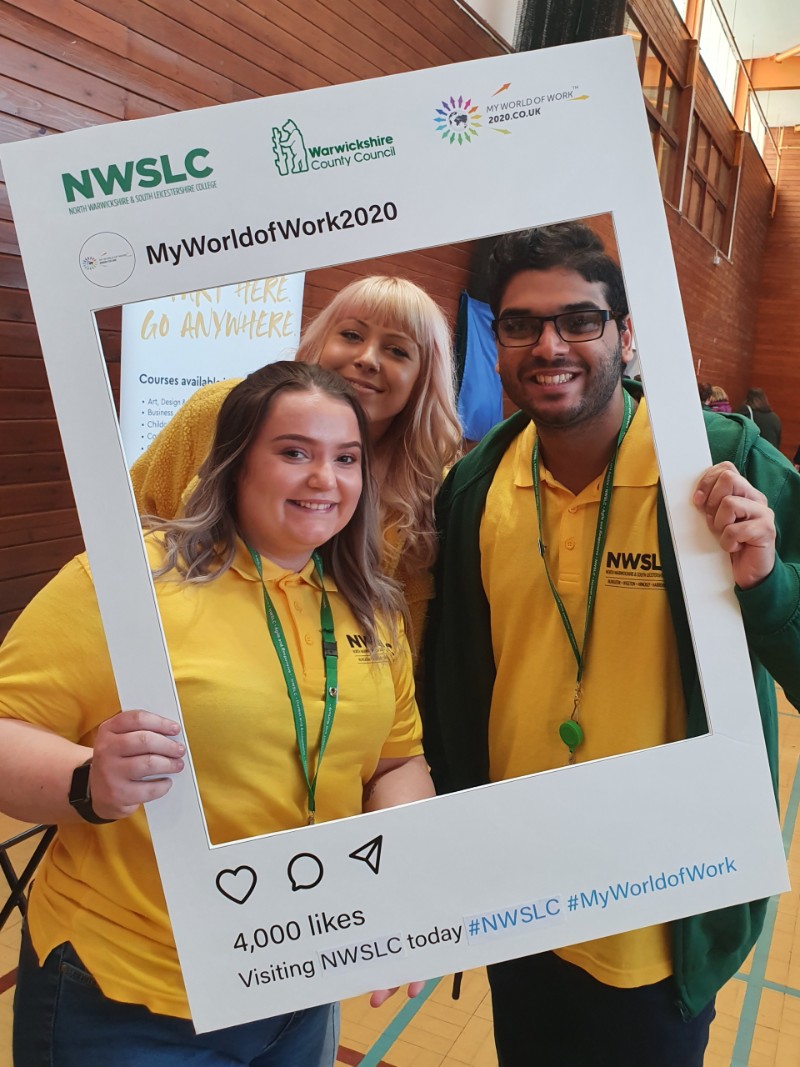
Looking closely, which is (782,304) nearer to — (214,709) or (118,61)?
(118,61)

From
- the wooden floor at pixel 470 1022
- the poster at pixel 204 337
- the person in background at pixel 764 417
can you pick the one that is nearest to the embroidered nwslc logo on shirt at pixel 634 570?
the poster at pixel 204 337

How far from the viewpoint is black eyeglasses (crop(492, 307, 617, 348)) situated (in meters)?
1.12

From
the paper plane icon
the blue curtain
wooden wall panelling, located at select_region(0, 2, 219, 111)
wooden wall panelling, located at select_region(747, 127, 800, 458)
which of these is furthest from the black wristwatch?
wooden wall panelling, located at select_region(747, 127, 800, 458)

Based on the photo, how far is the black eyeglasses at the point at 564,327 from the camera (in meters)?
1.12

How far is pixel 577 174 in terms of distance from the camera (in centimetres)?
106

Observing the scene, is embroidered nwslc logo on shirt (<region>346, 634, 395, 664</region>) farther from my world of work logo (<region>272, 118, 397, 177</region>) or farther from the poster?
my world of work logo (<region>272, 118, 397, 177</region>)

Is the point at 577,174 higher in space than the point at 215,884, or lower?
higher

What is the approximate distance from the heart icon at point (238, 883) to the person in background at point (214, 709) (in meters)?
0.04

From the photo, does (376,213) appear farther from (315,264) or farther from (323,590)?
(323,590)

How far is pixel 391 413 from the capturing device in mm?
1138

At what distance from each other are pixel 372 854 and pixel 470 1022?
6.34 feet

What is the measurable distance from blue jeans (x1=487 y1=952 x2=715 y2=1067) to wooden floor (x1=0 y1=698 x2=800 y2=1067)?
1048mm

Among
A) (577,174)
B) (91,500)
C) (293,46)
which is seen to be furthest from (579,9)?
(91,500)

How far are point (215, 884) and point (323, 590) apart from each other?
15.8 inches
